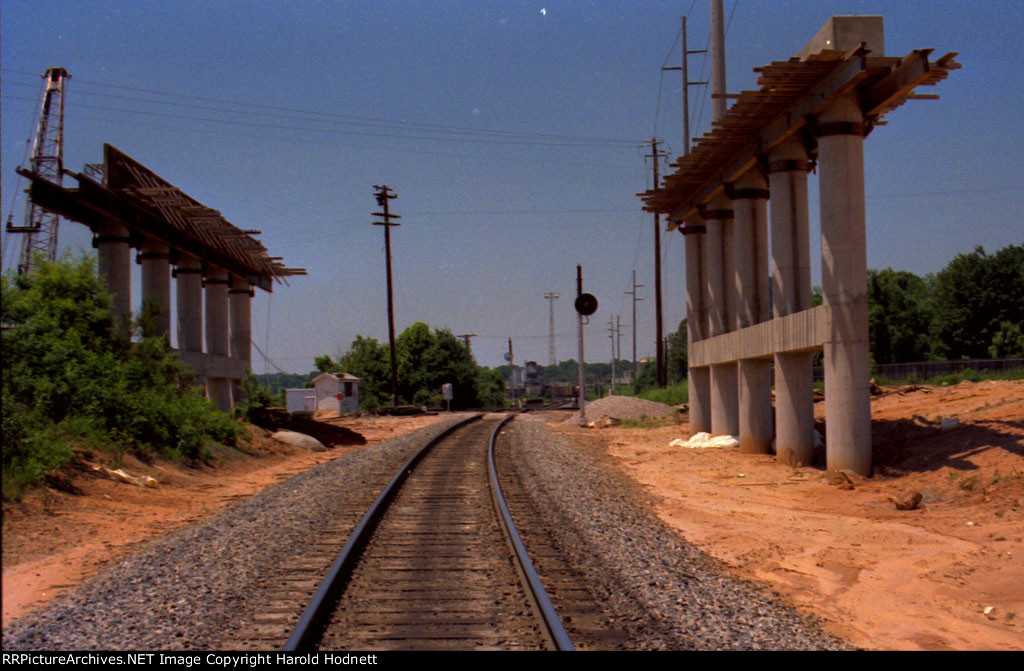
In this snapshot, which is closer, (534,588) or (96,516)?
(534,588)

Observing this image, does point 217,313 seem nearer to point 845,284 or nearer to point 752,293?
point 752,293

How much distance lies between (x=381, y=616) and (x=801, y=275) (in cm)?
1513

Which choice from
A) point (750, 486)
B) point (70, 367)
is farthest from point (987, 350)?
point (70, 367)

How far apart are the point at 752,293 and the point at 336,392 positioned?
137 ft

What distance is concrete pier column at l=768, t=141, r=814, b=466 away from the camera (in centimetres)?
1875

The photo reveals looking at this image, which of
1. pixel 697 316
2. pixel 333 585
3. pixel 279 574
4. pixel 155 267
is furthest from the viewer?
pixel 697 316

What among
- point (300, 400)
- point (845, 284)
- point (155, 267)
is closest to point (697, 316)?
point (845, 284)

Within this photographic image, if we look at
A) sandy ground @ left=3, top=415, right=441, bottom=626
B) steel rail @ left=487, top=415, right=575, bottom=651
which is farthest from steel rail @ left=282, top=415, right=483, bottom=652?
sandy ground @ left=3, top=415, right=441, bottom=626

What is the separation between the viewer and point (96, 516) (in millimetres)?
12062

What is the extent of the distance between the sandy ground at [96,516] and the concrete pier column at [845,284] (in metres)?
11.6

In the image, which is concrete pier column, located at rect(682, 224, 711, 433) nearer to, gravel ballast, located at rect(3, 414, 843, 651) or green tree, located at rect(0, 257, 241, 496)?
gravel ballast, located at rect(3, 414, 843, 651)

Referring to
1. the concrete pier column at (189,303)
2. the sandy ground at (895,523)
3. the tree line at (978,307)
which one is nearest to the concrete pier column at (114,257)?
the concrete pier column at (189,303)

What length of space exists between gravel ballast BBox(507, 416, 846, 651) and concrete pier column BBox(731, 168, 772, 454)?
8.22m
